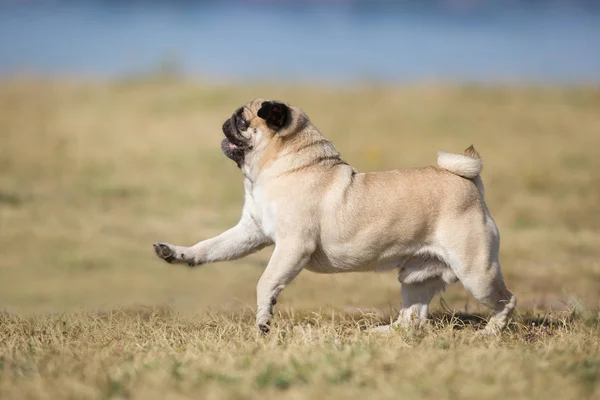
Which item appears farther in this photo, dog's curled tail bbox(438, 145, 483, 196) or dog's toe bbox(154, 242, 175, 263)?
dog's curled tail bbox(438, 145, 483, 196)

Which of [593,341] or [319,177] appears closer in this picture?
[593,341]

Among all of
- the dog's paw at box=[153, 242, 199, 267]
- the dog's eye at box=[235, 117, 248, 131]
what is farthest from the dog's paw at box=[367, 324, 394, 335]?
the dog's eye at box=[235, 117, 248, 131]

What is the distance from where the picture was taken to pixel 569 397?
14.4 feet

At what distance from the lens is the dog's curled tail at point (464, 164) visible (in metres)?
6.87

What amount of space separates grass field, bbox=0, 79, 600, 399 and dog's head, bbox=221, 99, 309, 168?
155cm

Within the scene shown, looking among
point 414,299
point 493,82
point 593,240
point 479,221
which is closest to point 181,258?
point 414,299

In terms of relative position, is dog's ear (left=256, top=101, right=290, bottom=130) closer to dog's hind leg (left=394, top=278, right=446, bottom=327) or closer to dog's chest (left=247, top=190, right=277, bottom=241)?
dog's chest (left=247, top=190, right=277, bottom=241)

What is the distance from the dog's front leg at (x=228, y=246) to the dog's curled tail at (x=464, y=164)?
1.77 m

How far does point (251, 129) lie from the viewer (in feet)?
22.4

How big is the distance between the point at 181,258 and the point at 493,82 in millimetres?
19963

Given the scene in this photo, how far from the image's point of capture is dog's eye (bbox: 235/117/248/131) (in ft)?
22.5

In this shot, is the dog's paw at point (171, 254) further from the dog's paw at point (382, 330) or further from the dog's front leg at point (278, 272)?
the dog's paw at point (382, 330)

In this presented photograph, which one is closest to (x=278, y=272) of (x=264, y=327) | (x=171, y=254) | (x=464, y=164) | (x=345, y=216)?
(x=264, y=327)

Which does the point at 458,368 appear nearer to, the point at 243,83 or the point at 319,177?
the point at 319,177
